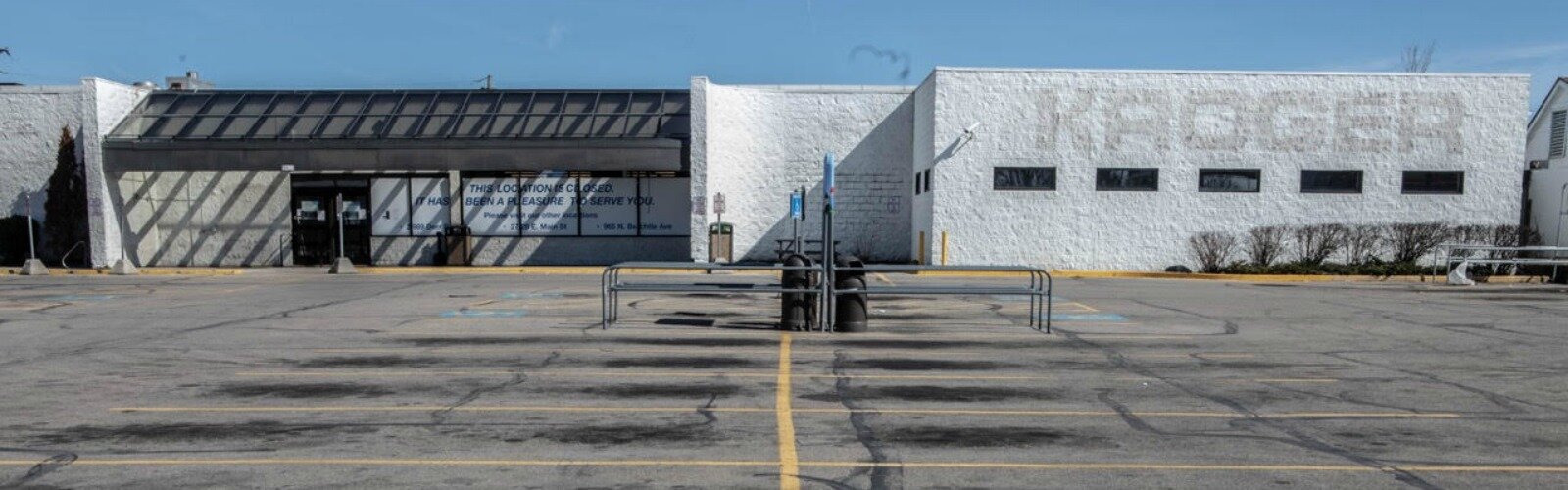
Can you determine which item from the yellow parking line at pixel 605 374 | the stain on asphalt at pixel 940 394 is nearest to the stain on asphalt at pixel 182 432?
the yellow parking line at pixel 605 374

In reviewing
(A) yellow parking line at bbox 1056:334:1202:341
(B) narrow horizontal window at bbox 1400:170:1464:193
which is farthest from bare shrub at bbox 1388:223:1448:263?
(A) yellow parking line at bbox 1056:334:1202:341

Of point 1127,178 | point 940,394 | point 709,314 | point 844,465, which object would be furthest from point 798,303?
point 1127,178

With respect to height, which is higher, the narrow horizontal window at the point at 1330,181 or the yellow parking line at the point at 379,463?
the narrow horizontal window at the point at 1330,181

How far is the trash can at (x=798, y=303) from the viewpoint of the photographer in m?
11.8

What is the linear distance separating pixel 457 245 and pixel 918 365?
20.0 m

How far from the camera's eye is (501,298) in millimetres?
16125

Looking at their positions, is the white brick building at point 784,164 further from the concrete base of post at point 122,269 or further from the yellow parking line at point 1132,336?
the yellow parking line at point 1132,336

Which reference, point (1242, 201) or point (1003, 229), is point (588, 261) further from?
point (1242, 201)

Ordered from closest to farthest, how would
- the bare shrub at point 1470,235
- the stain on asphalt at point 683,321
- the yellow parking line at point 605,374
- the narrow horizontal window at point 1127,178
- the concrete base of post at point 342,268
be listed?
the yellow parking line at point 605,374, the stain on asphalt at point 683,321, the bare shrub at point 1470,235, the concrete base of post at point 342,268, the narrow horizontal window at point 1127,178

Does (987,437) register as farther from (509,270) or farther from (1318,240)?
(1318,240)

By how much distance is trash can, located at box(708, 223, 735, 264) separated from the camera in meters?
25.2

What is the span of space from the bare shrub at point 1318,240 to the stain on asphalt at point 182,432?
76.4ft

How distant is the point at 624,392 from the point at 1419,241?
76.0 ft

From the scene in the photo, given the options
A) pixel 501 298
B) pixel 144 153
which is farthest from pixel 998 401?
A: pixel 144 153
